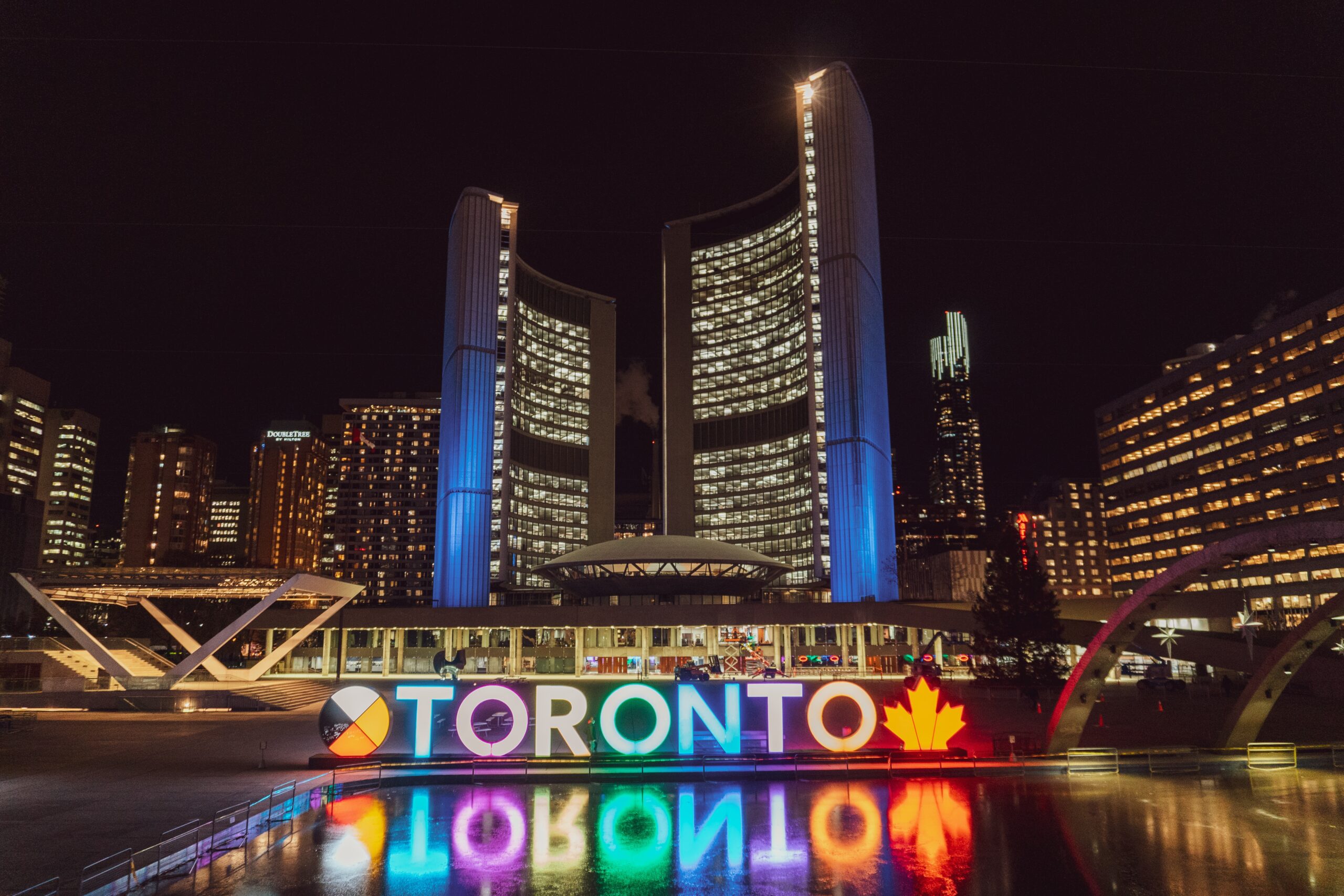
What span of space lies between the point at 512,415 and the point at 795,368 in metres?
48.3

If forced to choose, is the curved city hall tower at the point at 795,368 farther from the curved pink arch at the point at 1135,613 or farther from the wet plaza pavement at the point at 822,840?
the wet plaza pavement at the point at 822,840

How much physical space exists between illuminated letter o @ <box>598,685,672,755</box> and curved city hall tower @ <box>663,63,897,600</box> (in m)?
85.3

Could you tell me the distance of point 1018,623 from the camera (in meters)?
50.0

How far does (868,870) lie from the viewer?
14.1 m

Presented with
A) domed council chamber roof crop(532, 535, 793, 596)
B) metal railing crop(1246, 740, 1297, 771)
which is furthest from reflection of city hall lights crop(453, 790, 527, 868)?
domed council chamber roof crop(532, 535, 793, 596)

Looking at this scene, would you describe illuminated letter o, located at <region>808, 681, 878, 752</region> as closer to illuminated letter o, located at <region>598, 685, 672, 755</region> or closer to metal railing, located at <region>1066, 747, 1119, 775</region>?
illuminated letter o, located at <region>598, 685, 672, 755</region>

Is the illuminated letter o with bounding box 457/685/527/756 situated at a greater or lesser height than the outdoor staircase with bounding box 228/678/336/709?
greater

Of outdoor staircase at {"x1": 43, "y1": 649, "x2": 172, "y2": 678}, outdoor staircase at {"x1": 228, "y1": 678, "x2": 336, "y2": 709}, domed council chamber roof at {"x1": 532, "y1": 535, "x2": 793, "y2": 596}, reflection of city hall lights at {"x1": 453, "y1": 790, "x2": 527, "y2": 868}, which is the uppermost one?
domed council chamber roof at {"x1": 532, "y1": 535, "x2": 793, "y2": 596}

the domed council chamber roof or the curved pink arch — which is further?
the domed council chamber roof

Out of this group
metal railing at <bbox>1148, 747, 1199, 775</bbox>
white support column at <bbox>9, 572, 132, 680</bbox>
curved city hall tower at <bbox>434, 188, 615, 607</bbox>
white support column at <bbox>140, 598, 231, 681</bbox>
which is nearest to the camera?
metal railing at <bbox>1148, 747, 1199, 775</bbox>

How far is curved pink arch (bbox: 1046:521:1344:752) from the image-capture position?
19750 millimetres

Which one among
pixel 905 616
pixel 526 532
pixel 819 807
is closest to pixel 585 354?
pixel 526 532

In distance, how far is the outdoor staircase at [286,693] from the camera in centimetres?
4675

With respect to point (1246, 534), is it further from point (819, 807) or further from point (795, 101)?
point (795, 101)
